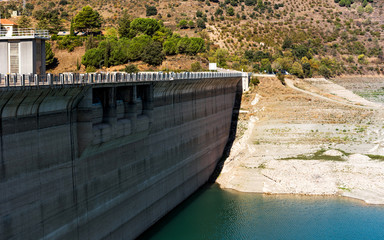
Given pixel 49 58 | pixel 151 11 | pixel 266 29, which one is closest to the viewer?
pixel 49 58

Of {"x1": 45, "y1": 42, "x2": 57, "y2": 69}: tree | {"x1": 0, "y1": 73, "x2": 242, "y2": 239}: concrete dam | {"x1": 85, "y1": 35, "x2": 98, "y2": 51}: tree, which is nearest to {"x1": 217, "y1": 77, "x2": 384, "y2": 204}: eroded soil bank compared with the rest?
{"x1": 0, "y1": 73, "x2": 242, "y2": 239}: concrete dam

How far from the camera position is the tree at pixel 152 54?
87625mm

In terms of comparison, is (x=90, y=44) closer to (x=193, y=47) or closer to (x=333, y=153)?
(x=193, y=47)

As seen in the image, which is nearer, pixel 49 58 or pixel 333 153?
pixel 333 153

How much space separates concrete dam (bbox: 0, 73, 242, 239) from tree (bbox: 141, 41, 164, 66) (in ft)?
122

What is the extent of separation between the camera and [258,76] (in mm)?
90188

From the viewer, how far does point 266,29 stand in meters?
164

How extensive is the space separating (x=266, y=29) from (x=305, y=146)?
108339mm

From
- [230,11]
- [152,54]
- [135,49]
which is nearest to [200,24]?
[230,11]

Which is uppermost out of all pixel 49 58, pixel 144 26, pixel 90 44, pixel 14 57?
pixel 144 26

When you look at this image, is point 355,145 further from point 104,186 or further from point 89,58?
point 89,58

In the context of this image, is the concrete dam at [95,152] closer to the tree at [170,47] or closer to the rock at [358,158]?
the rock at [358,158]

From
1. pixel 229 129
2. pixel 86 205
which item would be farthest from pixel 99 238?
pixel 229 129

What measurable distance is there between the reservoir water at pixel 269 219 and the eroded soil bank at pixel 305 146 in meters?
2.59
